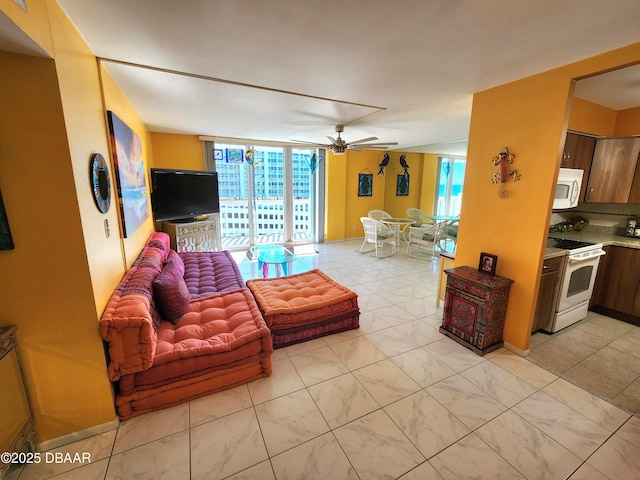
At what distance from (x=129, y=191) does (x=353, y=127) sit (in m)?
3.02

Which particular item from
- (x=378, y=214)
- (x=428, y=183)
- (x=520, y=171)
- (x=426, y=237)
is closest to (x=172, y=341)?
(x=520, y=171)

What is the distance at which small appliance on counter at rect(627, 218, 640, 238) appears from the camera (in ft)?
9.71

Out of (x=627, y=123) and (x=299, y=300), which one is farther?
(x=627, y=123)

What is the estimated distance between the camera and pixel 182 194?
4000mm

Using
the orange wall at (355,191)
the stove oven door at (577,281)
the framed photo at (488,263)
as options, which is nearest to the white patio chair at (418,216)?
the orange wall at (355,191)

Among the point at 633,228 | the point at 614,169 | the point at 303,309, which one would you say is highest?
the point at 614,169

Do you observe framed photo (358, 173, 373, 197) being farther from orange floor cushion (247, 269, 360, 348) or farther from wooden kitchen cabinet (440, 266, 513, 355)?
wooden kitchen cabinet (440, 266, 513, 355)

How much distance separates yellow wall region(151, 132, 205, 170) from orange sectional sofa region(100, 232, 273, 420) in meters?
2.84

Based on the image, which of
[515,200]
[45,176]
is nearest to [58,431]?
[45,176]

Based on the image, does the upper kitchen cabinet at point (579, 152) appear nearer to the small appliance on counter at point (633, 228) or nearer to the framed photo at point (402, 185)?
the small appliance on counter at point (633, 228)

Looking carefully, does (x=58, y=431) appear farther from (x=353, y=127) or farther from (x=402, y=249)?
(x=402, y=249)

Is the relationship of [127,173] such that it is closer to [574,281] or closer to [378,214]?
[574,281]

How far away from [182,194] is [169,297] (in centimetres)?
245

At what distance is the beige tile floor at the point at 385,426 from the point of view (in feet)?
4.56
